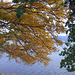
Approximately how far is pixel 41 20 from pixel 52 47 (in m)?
1.71

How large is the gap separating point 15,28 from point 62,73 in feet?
26.3

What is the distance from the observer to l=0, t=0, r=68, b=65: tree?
519 centimetres

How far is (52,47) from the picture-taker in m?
6.42

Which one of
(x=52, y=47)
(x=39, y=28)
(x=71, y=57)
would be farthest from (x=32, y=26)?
(x=71, y=57)

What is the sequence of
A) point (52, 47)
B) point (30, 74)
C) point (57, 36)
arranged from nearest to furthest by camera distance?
point (57, 36) < point (52, 47) < point (30, 74)

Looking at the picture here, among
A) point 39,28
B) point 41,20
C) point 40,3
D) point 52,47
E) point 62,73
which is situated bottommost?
point 62,73

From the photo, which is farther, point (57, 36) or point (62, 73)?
point (62, 73)

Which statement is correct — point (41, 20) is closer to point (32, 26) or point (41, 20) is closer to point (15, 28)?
point (32, 26)

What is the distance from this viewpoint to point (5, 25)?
222 inches

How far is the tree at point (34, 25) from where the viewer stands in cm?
519

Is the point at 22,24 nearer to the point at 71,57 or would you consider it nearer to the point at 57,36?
the point at 57,36

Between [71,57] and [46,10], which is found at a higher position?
[46,10]

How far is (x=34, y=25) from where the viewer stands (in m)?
5.89

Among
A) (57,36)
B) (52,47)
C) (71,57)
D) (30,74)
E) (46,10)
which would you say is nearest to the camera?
(71,57)
